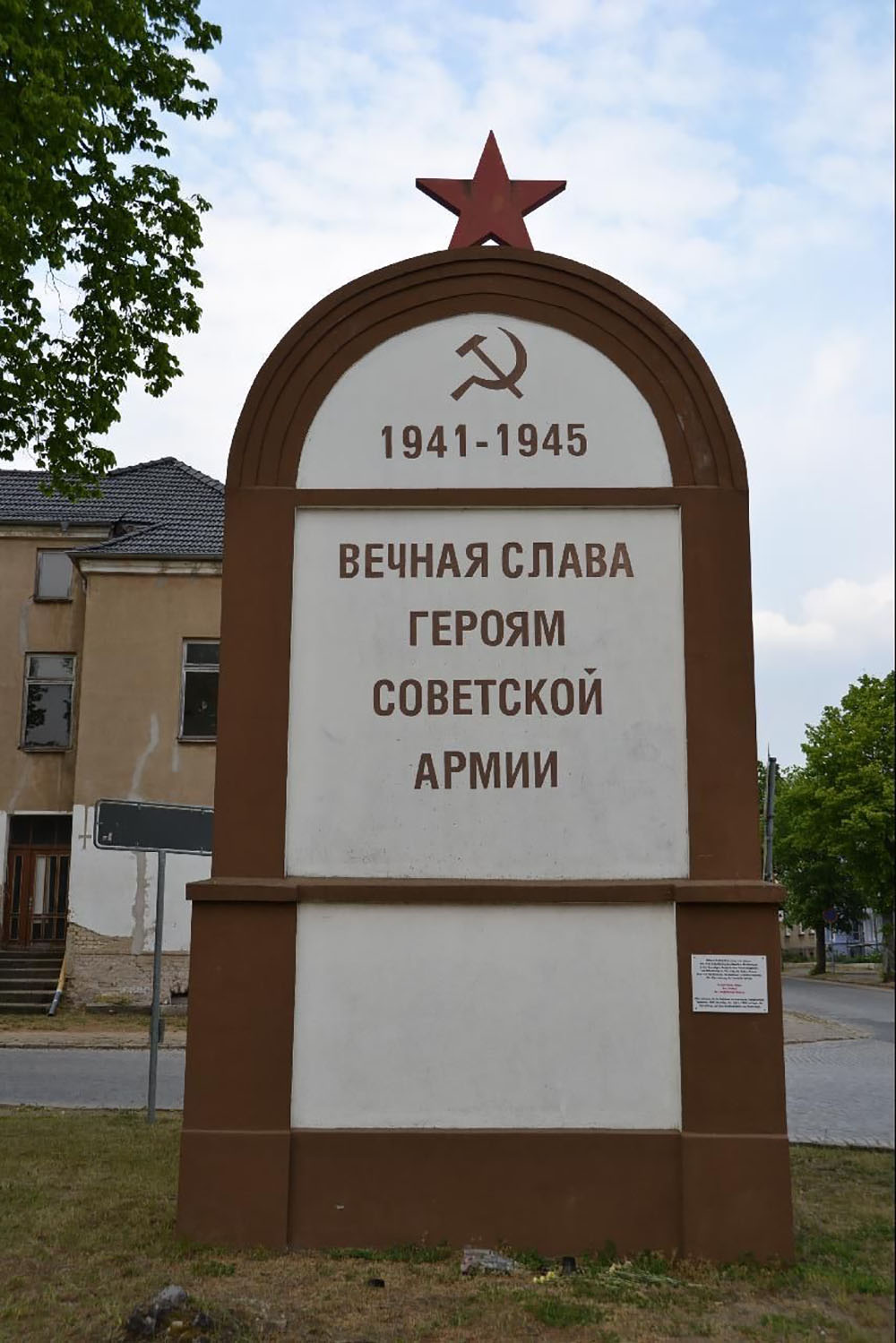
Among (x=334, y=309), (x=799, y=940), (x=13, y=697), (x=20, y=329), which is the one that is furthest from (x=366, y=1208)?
(x=799, y=940)

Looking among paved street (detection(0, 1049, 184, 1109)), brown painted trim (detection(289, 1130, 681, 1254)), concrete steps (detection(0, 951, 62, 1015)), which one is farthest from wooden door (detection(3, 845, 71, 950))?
brown painted trim (detection(289, 1130, 681, 1254))

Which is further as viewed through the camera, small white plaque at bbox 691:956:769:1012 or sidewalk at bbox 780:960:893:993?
small white plaque at bbox 691:956:769:1012

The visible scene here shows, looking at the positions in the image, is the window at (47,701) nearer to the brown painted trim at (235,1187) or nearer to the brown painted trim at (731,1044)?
the brown painted trim at (235,1187)

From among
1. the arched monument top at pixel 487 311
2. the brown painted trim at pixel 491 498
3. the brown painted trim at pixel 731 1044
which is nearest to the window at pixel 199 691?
the arched monument top at pixel 487 311

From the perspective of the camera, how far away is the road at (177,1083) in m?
10.6

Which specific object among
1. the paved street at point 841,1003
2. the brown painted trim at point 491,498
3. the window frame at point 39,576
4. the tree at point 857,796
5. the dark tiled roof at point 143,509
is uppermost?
the dark tiled roof at point 143,509

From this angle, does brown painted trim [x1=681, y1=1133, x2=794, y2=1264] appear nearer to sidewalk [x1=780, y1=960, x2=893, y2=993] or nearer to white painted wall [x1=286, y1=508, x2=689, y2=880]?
sidewalk [x1=780, y1=960, x2=893, y2=993]

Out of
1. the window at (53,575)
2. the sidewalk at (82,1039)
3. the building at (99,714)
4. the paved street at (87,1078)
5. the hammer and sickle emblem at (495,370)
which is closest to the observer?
the hammer and sickle emblem at (495,370)

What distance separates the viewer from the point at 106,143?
11867mm

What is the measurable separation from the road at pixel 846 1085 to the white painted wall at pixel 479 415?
3.32m

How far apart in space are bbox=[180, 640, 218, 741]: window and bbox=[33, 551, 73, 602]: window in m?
3.72

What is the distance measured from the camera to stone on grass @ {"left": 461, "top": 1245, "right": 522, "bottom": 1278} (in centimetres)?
589

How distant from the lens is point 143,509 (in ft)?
78.8

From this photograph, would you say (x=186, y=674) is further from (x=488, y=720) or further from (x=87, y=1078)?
(x=488, y=720)
